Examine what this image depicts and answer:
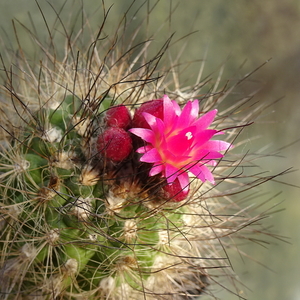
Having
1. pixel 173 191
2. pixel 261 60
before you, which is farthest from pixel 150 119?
pixel 261 60

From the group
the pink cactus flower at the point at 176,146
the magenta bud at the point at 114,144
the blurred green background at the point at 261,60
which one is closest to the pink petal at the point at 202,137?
the pink cactus flower at the point at 176,146

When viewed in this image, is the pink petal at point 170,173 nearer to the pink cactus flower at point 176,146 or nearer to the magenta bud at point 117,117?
the pink cactus flower at point 176,146

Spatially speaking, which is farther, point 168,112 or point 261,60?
point 261,60

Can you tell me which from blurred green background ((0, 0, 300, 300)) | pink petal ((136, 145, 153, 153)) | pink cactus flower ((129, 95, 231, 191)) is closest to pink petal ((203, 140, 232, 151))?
pink cactus flower ((129, 95, 231, 191))

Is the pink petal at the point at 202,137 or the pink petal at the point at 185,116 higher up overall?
the pink petal at the point at 185,116

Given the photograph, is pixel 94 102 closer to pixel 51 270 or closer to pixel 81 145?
pixel 81 145

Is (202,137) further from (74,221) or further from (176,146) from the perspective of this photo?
(74,221)
